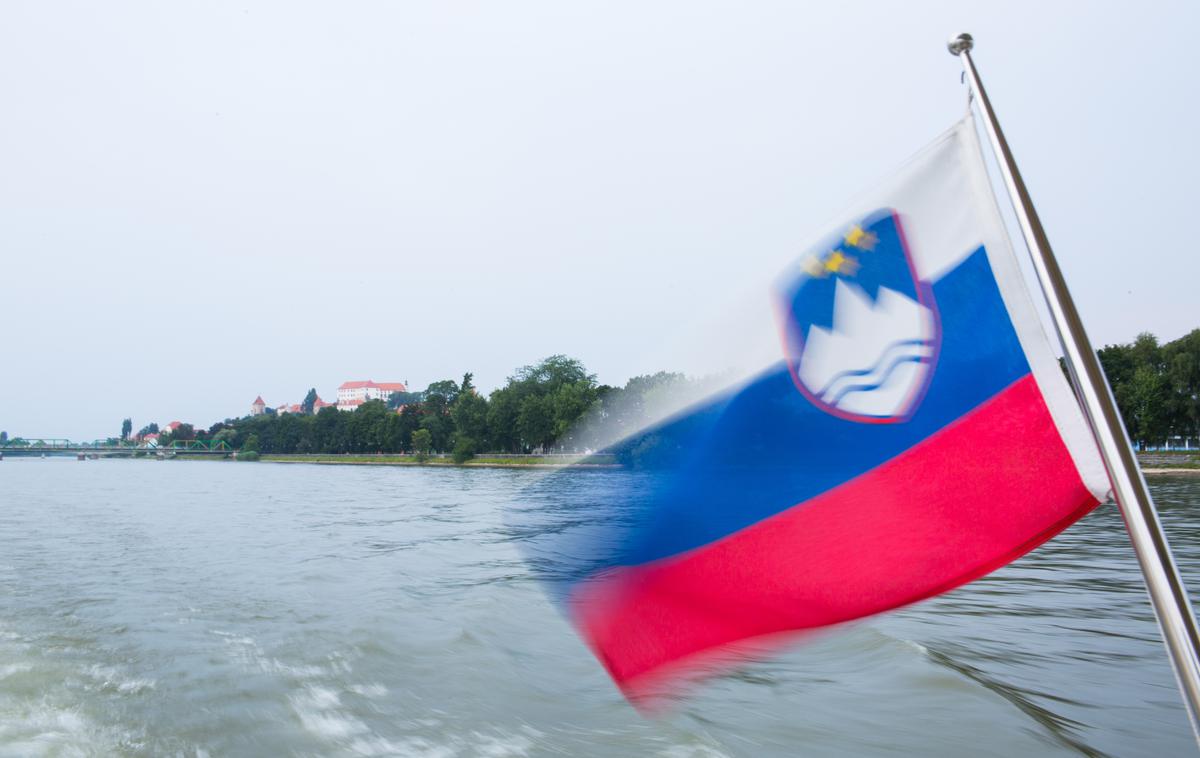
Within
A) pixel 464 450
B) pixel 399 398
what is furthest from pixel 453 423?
pixel 399 398

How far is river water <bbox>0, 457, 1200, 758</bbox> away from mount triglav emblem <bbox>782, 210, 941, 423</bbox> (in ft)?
6.45

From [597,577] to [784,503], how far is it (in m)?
0.65

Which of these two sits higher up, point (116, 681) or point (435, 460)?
point (435, 460)

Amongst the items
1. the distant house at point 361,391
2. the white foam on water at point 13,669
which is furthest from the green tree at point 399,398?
the white foam on water at point 13,669

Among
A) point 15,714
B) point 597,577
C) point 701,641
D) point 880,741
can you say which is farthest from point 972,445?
point 15,714

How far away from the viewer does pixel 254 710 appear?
415 cm

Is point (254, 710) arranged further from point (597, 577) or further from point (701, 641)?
point (701, 641)

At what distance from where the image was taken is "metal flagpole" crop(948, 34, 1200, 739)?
1312 millimetres

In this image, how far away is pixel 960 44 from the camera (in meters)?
1.72

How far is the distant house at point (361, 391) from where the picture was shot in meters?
153

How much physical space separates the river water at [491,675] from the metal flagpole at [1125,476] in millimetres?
2461

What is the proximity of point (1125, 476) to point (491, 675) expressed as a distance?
439 cm

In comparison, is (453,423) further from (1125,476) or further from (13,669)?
(1125,476)

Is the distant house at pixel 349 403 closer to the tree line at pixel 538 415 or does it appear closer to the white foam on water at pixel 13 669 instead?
the tree line at pixel 538 415
